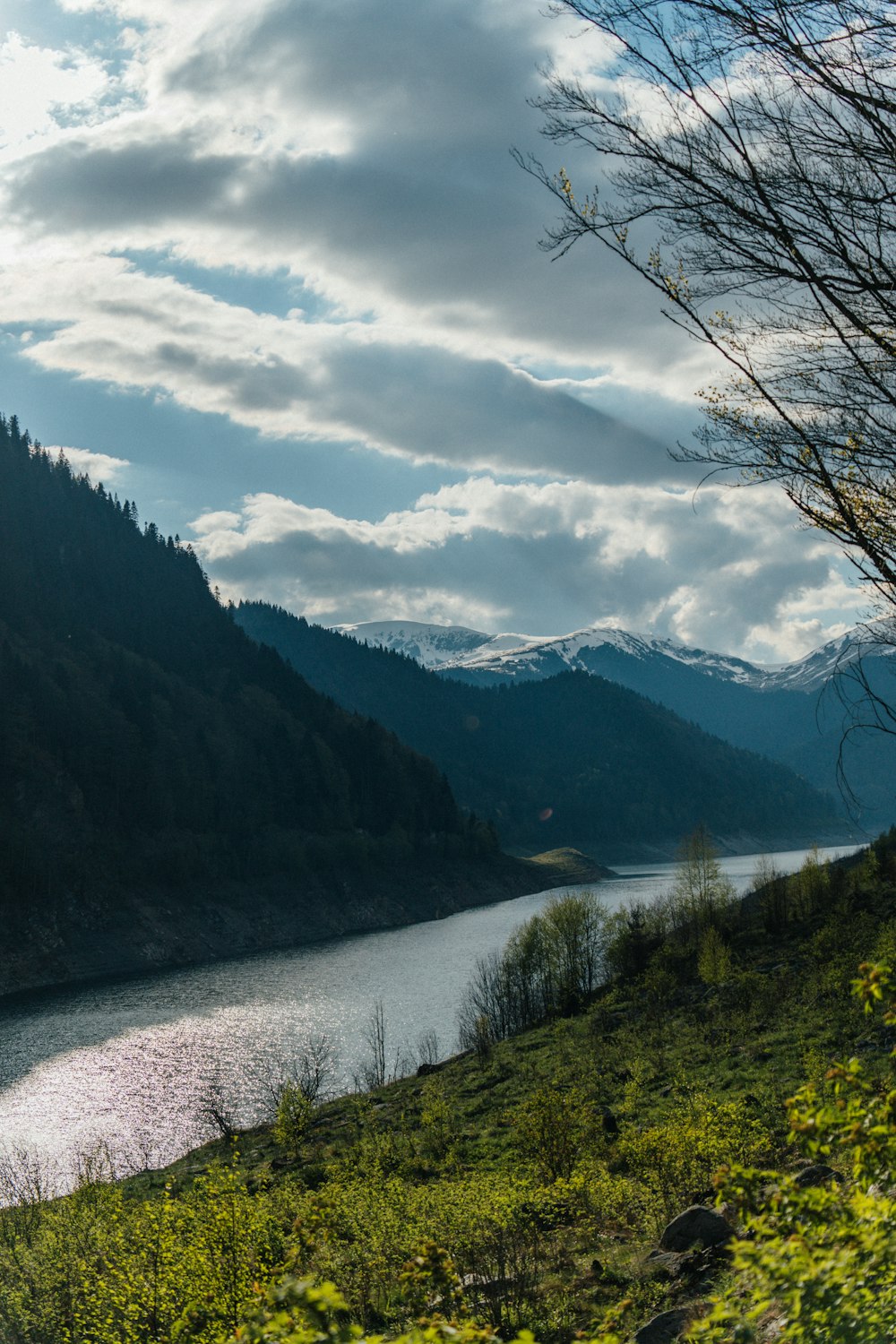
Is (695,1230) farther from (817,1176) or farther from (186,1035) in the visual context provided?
(186,1035)

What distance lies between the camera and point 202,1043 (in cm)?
6525

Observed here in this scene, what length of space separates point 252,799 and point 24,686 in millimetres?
41853

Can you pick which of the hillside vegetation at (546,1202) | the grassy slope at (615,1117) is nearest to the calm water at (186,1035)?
the hillside vegetation at (546,1202)

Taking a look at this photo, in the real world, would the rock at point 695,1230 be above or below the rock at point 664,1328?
below

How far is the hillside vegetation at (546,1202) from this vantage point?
21.0 feet

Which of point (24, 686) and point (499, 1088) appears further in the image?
point (24, 686)

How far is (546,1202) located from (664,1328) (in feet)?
30.0

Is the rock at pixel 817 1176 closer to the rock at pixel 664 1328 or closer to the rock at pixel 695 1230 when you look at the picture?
the rock at pixel 695 1230

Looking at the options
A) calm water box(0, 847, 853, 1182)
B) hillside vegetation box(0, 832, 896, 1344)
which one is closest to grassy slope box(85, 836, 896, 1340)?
hillside vegetation box(0, 832, 896, 1344)

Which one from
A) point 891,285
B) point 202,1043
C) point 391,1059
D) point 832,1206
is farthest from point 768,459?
point 202,1043

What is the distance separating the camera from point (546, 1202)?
2100 centimetres

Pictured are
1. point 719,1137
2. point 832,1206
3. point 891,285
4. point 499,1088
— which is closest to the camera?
point 832,1206

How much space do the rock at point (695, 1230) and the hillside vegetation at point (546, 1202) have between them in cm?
16

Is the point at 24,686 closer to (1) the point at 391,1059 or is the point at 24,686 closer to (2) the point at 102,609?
(2) the point at 102,609
